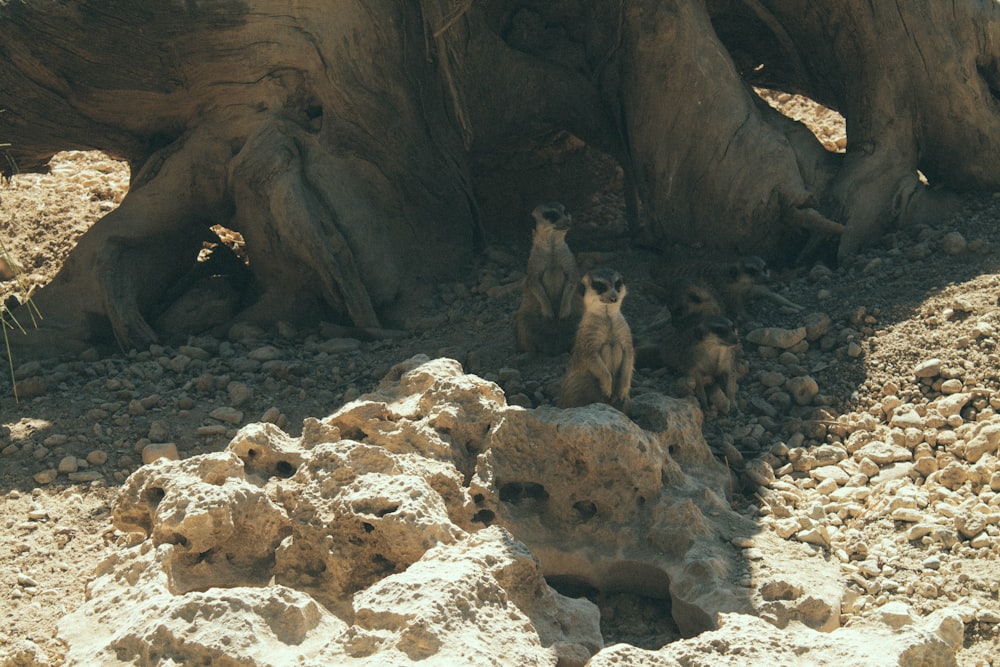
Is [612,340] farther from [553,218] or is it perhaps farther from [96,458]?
[96,458]

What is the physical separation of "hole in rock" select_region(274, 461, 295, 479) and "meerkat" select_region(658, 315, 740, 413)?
2.02 m

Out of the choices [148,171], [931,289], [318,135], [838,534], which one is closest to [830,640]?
[838,534]

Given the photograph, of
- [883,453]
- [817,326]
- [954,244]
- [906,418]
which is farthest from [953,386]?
[954,244]

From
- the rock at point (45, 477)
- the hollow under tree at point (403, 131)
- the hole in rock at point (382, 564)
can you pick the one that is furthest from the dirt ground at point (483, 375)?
the hole in rock at point (382, 564)

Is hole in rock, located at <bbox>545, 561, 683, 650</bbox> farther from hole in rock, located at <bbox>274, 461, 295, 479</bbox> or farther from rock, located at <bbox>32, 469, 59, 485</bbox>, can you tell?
rock, located at <bbox>32, 469, 59, 485</bbox>

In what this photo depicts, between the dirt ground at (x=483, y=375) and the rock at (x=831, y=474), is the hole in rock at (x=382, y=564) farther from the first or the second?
the rock at (x=831, y=474)

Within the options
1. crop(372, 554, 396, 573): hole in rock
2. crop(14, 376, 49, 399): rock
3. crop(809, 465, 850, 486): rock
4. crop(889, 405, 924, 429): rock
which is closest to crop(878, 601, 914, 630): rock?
crop(809, 465, 850, 486): rock

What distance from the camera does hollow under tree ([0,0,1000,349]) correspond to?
6227 millimetres

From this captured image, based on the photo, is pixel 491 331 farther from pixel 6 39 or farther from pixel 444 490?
pixel 6 39

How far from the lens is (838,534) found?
4355 millimetres

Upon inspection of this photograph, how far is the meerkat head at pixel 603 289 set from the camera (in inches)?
205

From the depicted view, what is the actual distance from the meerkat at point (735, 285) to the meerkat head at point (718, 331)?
57cm

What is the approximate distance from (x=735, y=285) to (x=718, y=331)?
829 millimetres

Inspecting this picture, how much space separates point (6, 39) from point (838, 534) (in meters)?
4.59
